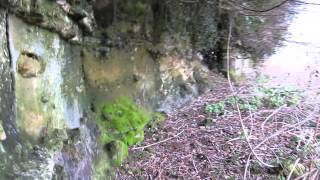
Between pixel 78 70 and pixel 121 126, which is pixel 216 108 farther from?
pixel 78 70

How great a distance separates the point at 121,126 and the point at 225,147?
1029mm

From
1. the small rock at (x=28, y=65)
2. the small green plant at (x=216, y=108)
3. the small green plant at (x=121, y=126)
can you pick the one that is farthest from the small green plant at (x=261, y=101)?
the small rock at (x=28, y=65)

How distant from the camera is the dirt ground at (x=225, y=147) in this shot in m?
3.34

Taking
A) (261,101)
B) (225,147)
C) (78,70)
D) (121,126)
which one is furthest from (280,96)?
(78,70)

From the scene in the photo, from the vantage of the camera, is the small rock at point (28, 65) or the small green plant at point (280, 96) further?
the small green plant at point (280, 96)

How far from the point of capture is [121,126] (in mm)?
3969

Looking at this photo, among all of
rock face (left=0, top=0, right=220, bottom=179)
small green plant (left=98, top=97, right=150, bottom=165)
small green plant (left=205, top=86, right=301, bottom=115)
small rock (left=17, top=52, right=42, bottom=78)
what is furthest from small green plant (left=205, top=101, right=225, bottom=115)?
small rock (left=17, top=52, right=42, bottom=78)

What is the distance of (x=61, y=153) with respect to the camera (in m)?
2.77

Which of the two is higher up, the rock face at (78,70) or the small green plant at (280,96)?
the rock face at (78,70)

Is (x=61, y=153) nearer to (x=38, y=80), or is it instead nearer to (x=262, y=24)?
(x=38, y=80)

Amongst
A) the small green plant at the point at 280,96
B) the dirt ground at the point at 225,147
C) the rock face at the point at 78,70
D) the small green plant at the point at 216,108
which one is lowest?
the dirt ground at the point at 225,147

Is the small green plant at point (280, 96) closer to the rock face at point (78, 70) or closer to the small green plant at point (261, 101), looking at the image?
the small green plant at point (261, 101)

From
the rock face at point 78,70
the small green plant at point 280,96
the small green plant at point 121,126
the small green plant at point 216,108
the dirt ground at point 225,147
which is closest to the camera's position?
the rock face at point 78,70

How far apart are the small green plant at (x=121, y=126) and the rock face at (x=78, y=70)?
0.33 feet
